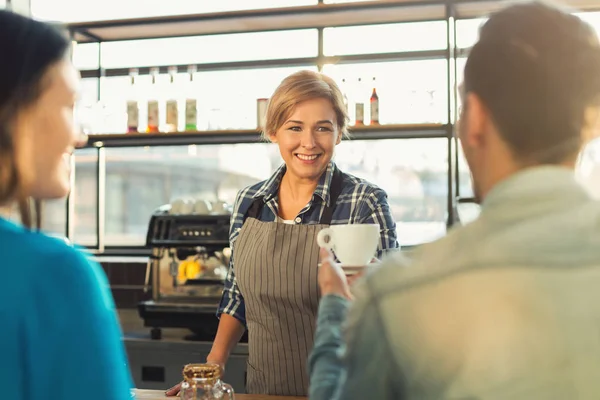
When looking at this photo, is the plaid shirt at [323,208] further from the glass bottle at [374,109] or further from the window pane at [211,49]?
the window pane at [211,49]

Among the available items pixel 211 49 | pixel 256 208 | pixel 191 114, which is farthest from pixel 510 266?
pixel 211 49

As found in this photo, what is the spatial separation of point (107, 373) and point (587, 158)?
2688 millimetres

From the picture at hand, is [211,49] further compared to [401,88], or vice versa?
[211,49]

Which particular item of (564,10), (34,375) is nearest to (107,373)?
(34,375)

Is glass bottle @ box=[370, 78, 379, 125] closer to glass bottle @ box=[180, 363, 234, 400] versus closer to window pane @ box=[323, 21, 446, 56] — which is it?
window pane @ box=[323, 21, 446, 56]

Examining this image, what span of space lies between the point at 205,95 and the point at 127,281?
1098mm

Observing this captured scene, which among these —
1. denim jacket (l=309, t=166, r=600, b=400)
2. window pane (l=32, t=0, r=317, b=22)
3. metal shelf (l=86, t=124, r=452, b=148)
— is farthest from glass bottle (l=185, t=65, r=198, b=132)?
denim jacket (l=309, t=166, r=600, b=400)

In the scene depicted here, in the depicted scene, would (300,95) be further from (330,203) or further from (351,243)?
(351,243)

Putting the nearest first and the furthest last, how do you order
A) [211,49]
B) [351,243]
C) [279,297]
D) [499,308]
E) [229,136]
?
[499,308] → [351,243] → [279,297] → [229,136] → [211,49]

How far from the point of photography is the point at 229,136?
347 cm

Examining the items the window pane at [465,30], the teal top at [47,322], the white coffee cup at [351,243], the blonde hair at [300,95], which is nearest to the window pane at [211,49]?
the window pane at [465,30]

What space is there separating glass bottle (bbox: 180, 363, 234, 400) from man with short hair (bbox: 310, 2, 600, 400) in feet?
2.05

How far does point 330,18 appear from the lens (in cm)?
339

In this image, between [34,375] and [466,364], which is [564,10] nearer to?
[466,364]
